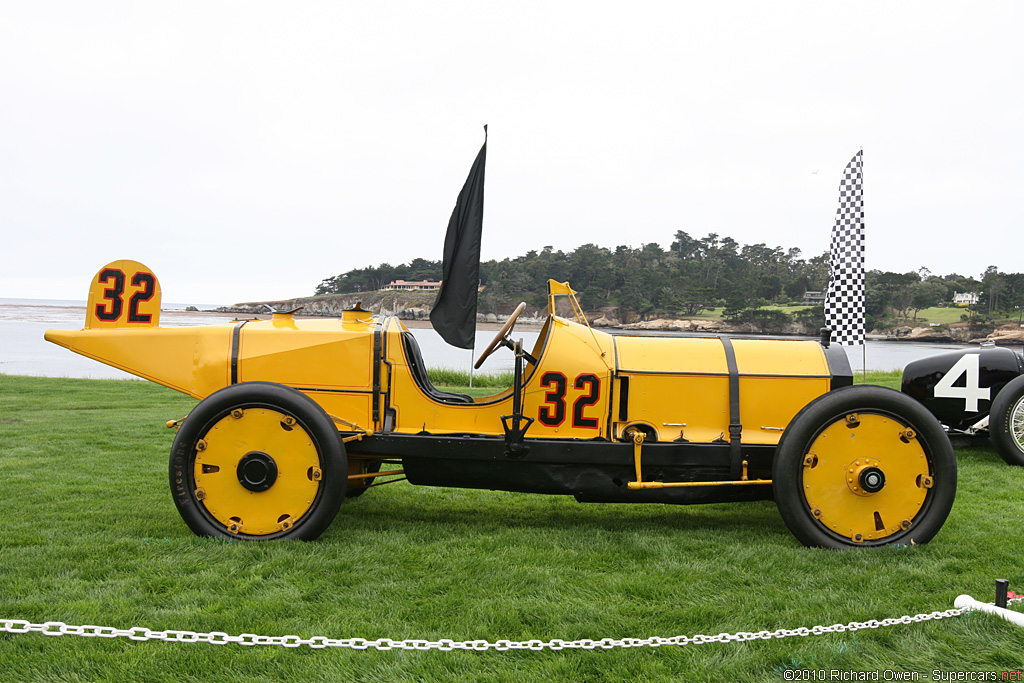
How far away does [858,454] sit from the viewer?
4004 mm

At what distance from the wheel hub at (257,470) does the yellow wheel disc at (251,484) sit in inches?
0.5

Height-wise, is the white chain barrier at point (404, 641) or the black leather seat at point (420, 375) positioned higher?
the black leather seat at point (420, 375)

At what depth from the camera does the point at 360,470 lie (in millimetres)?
4875

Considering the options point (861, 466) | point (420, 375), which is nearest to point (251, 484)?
point (420, 375)

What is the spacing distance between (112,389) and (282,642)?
43.6 feet

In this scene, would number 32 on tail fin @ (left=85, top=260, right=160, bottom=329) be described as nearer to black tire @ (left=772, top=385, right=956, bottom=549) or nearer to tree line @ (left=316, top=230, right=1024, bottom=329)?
black tire @ (left=772, top=385, right=956, bottom=549)

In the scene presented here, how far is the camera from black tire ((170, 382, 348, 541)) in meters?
4.07

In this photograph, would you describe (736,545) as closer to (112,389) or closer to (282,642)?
(282,642)

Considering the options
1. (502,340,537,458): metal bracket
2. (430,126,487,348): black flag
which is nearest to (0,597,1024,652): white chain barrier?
Answer: (502,340,537,458): metal bracket

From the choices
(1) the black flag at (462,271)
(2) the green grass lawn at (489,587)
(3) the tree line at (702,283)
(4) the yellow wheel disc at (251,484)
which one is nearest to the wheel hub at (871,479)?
(2) the green grass lawn at (489,587)

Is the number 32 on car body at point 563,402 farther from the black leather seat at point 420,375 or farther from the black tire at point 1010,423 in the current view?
the black tire at point 1010,423

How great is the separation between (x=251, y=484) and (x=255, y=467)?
11 centimetres

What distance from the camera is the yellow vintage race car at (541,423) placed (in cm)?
401

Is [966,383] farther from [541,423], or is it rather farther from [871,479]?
[541,423]
